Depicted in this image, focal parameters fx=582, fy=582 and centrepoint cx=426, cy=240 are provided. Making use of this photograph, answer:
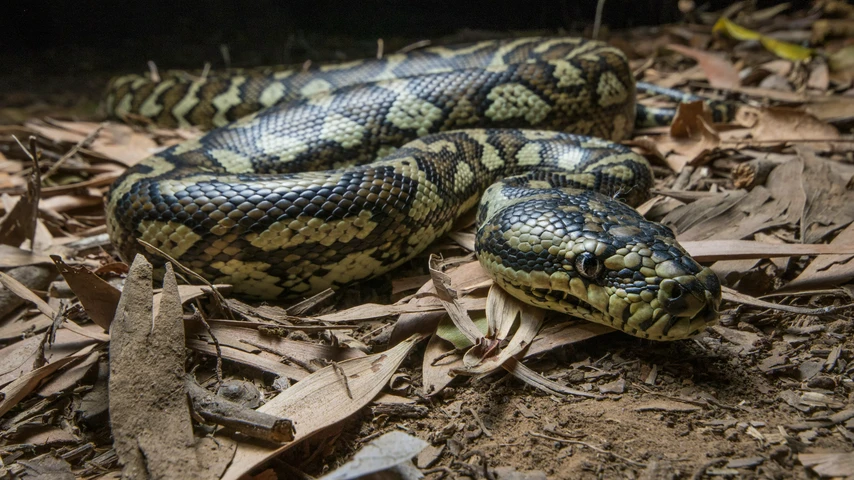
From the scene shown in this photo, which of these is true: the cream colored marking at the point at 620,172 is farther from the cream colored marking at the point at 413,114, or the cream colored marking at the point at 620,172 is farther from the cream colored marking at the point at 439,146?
the cream colored marking at the point at 413,114

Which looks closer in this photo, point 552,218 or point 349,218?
point 552,218

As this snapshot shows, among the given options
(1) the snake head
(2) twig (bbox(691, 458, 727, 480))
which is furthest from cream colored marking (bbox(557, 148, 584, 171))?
(2) twig (bbox(691, 458, 727, 480))

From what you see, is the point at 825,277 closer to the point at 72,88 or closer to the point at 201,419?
the point at 201,419

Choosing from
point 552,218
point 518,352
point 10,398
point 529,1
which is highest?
point 529,1

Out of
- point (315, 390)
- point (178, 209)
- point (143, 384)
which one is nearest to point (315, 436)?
point (315, 390)

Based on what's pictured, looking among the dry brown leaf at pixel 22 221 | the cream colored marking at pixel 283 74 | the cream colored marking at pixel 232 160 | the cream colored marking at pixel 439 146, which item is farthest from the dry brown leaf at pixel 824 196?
the cream colored marking at pixel 283 74

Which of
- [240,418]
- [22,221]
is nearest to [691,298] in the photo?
[240,418]
